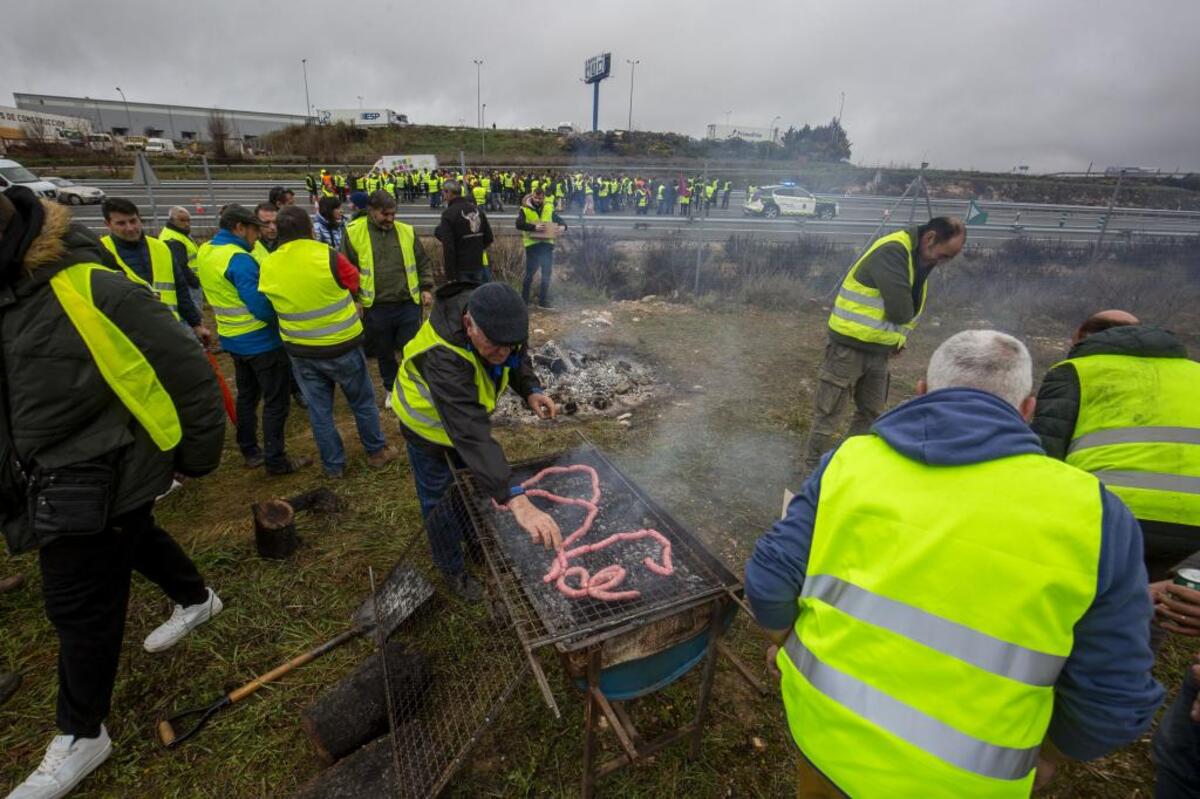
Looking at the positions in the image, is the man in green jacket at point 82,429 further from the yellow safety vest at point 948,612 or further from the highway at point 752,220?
the highway at point 752,220

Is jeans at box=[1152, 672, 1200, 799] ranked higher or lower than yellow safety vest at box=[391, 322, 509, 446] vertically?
lower

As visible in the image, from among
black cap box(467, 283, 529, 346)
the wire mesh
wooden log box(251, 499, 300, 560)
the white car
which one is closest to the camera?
the wire mesh

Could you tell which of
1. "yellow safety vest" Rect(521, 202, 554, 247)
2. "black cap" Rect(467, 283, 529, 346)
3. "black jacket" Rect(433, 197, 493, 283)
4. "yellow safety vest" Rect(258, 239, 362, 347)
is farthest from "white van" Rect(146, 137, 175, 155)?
"black cap" Rect(467, 283, 529, 346)

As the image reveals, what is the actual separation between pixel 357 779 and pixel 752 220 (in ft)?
68.9

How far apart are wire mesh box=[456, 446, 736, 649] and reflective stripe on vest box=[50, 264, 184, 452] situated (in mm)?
1304

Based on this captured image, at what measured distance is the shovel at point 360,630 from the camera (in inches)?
101

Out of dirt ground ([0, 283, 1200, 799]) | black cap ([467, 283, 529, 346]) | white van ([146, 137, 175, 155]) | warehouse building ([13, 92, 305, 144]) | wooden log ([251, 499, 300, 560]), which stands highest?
warehouse building ([13, 92, 305, 144])

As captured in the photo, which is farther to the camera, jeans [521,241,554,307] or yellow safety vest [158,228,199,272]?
jeans [521,241,554,307]

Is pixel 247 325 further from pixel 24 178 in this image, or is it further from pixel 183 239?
pixel 24 178

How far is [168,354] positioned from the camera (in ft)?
7.13

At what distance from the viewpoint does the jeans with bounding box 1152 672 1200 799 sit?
6.24 feet

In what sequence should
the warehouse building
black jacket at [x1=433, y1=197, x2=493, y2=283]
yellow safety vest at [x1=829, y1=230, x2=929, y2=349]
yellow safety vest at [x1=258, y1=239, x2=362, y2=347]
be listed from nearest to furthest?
yellow safety vest at [x1=258, y1=239, x2=362, y2=347] < yellow safety vest at [x1=829, y1=230, x2=929, y2=349] < black jacket at [x1=433, y1=197, x2=493, y2=283] < the warehouse building

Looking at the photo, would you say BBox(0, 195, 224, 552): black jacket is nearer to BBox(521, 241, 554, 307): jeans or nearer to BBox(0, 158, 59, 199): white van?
BBox(521, 241, 554, 307): jeans

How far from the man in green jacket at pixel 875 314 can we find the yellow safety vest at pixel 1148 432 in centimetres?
181
